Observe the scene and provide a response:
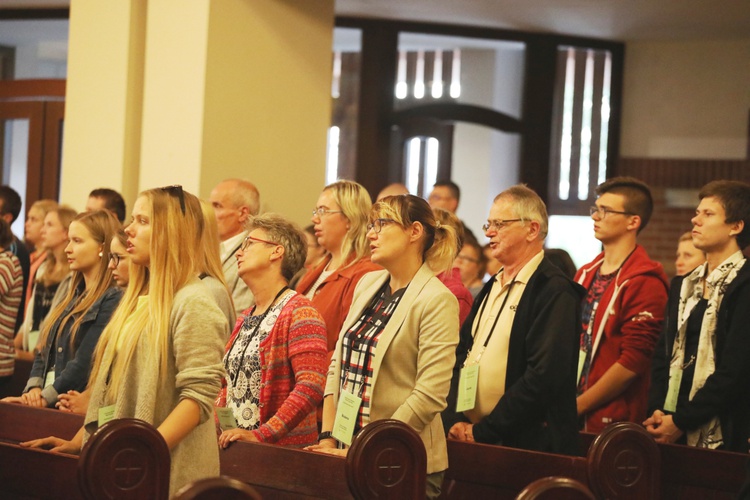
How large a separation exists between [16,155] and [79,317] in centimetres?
481

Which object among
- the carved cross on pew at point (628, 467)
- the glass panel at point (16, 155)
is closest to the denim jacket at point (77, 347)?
the carved cross on pew at point (628, 467)

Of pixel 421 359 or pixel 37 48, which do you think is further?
pixel 37 48

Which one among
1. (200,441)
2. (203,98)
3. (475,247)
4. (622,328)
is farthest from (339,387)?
(203,98)

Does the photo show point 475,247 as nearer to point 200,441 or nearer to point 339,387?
point 339,387

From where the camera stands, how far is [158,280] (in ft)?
8.64

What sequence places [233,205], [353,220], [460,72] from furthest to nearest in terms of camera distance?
[460,72] → [233,205] → [353,220]

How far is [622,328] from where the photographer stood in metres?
4.01

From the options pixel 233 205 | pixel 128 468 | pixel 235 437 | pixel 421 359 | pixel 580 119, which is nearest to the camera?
pixel 128 468

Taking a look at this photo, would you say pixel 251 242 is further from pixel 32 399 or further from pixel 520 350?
pixel 32 399

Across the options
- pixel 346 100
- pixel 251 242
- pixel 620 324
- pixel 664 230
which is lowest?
pixel 620 324

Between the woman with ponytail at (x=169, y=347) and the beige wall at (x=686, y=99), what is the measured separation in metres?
7.05

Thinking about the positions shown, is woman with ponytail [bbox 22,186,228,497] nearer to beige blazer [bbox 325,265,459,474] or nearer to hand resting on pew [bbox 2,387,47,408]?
beige blazer [bbox 325,265,459,474]

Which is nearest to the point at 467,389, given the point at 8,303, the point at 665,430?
the point at 665,430

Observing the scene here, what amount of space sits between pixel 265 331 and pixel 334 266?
866mm
